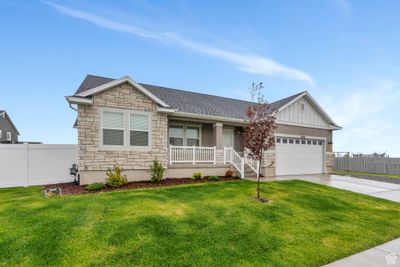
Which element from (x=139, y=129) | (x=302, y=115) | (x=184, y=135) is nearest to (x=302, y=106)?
(x=302, y=115)

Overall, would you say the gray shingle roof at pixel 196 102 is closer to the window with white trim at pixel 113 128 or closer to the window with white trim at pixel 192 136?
the window with white trim at pixel 192 136

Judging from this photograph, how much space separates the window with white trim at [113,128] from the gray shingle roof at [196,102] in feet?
7.19

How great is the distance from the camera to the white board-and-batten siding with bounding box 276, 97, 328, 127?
14891mm

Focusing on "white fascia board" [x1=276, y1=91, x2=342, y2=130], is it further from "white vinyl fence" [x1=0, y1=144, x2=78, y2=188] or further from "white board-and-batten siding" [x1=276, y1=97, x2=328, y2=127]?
"white vinyl fence" [x1=0, y1=144, x2=78, y2=188]

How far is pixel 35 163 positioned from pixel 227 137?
10791 mm

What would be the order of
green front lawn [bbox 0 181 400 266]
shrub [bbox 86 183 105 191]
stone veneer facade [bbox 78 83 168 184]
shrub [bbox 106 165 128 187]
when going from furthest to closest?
1. stone veneer facade [bbox 78 83 168 184]
2. shrub [bbox 106 165 128 187]
3. shrub [bbox 86 183 105 191]
4. green front lawn [bbox 0 181 400 266]

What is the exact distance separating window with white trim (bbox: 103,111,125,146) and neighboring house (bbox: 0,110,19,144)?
27.7 meters

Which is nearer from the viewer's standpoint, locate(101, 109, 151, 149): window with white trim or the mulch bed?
the mulch bed

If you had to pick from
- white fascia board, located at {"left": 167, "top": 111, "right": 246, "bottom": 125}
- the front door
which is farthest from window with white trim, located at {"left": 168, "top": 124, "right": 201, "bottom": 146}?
the front door

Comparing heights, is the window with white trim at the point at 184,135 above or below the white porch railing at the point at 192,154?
above

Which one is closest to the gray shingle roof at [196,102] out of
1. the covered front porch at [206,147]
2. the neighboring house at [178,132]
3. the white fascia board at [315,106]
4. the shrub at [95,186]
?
the neighboring house at [178,132]

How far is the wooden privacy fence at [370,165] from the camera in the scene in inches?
784

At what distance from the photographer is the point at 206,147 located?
1282cm

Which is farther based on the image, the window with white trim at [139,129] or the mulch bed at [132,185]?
the window with white trim at [139,129]
